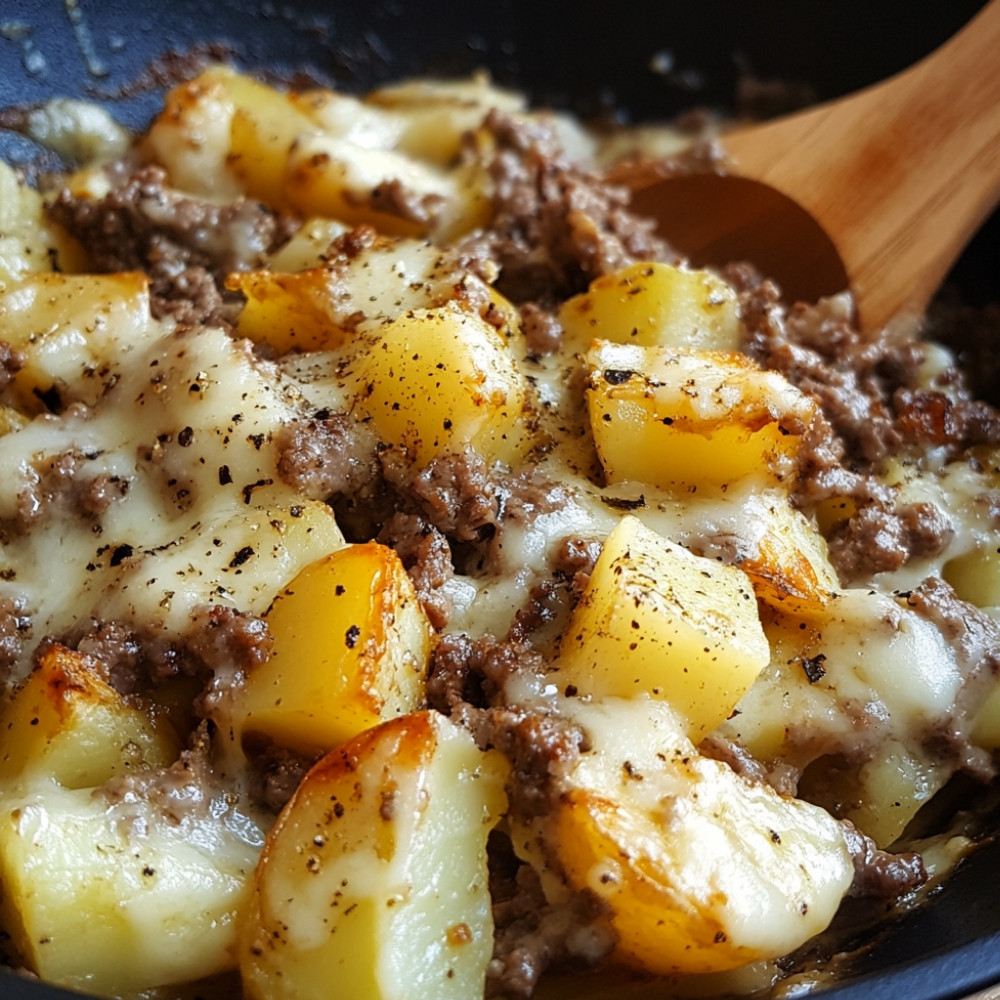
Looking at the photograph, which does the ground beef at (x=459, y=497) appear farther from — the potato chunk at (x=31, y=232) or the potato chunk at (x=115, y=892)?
the potato chunk at (x=31, y=232)

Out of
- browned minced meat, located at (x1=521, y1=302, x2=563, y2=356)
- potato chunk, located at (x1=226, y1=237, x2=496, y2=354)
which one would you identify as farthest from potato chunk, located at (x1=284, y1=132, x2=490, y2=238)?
browned minced meat, located at (x1=521, y1=302, x2=563, y2=356)

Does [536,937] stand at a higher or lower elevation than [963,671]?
lower

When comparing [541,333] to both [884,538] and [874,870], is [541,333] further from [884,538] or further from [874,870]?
[874,870]

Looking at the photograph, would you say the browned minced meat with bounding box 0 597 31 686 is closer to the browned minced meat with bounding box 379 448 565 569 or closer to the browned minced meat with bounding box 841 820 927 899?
the browned minced meat with bounding box 379 448 565 569

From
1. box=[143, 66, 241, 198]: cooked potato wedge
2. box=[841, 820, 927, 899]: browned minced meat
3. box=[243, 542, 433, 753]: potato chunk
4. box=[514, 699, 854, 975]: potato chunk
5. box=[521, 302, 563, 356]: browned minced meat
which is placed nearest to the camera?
box=[514, 699, 854, 975]: potato chunk

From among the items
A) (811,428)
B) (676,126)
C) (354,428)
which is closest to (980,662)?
(811,428)

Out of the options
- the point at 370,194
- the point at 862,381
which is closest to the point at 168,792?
the point at 370,194
